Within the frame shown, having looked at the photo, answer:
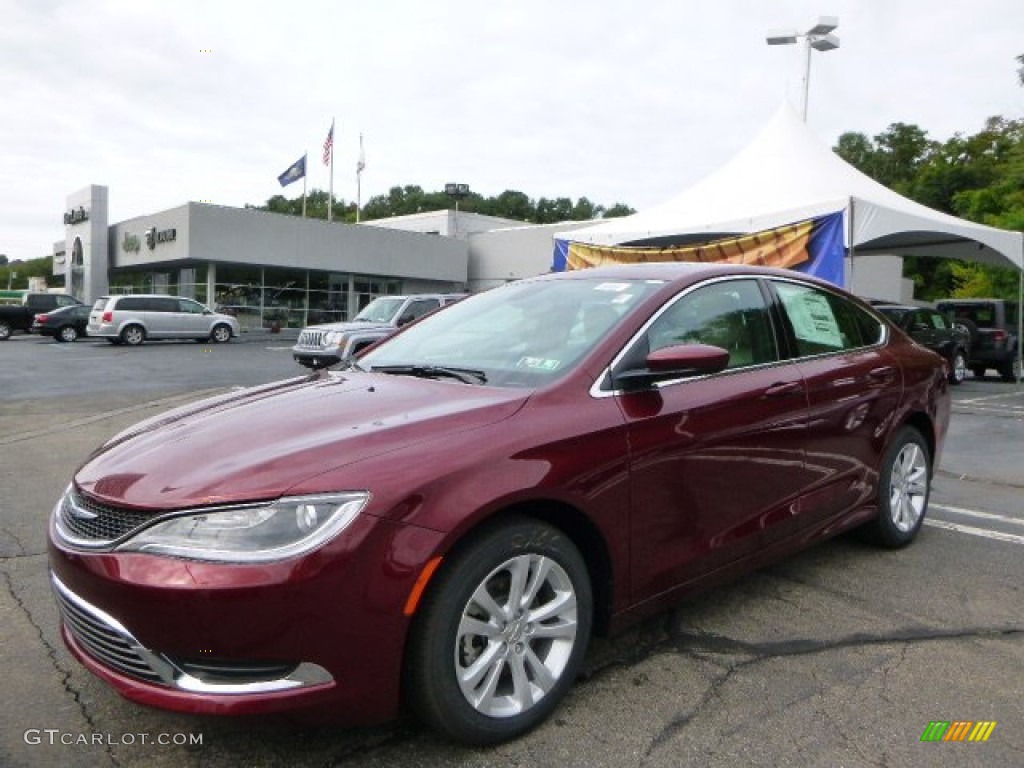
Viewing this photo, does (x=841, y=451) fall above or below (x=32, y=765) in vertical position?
above

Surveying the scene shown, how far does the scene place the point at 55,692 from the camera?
280cm

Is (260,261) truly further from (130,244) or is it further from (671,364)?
(671,364)

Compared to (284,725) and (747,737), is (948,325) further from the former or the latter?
(284,725)

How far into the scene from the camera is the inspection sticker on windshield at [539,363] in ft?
9.70

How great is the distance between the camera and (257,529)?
83.6 inches

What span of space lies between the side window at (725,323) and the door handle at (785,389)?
0.42 ft

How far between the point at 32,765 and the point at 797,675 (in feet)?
8.44

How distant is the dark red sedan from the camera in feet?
6.93

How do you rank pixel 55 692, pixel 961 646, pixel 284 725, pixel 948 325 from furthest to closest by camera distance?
1. pixel 948 325
2. pixel 961 646
3. pixel 55 692
4. pixel 284 725

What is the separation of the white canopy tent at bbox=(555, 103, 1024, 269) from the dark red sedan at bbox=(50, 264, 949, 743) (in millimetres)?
9634

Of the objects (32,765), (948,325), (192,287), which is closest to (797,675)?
(32,765)

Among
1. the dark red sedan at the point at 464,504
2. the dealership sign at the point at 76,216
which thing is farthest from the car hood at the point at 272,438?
the dealership sign at the point at 76,216

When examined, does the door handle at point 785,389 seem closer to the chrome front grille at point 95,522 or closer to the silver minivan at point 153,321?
the chrome front grille at point 95,522

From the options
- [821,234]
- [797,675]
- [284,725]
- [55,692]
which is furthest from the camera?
[821,234]
